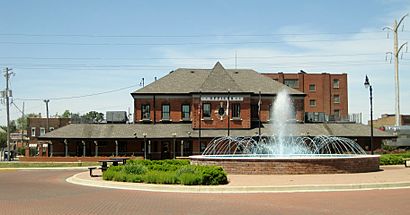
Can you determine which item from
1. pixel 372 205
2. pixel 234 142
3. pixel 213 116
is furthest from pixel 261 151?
pixel 372 205

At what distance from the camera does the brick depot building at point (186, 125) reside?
57906 millimetres

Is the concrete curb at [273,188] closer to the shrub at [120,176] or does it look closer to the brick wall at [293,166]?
the shrub at [120,176]

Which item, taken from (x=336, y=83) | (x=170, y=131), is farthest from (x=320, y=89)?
(x=170, y=131)

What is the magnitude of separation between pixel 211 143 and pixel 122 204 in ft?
134

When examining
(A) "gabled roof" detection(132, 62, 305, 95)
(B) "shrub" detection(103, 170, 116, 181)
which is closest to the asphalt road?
(B) "shrub" detection(103, 170, 116, 181)

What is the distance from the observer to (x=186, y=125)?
2409 inches

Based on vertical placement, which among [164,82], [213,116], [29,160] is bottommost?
[29,160]

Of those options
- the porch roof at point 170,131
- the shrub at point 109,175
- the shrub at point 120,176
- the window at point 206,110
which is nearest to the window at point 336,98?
the porch roof at point 170,131

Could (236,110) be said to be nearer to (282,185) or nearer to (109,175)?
(109,175)

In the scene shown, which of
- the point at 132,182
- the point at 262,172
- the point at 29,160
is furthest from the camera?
the point at 29,160

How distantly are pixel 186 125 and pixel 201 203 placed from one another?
4410 cm

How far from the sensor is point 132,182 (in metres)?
24.2

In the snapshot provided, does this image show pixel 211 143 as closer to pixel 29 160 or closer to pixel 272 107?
pixel 272 107

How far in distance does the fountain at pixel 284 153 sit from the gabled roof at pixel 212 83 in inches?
127
